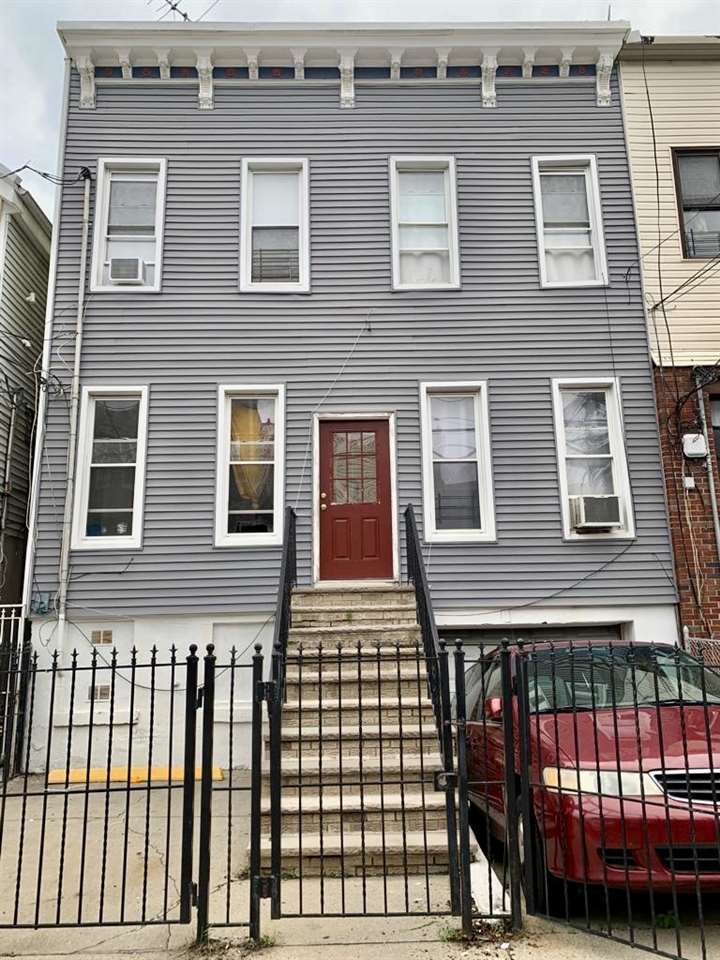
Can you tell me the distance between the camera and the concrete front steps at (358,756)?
4.75 m

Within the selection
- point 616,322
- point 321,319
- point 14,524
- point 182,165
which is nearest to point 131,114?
point 182,165

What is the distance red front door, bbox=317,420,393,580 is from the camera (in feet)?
30.0

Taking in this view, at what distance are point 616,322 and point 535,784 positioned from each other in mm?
7237

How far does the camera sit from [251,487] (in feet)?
30.8

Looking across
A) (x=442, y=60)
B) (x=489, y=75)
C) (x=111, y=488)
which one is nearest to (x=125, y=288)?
(x=111, y=488)

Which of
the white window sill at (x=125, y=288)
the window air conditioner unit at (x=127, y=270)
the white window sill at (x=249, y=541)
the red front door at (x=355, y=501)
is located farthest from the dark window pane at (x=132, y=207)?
the white window sill at (x=249, y=541)

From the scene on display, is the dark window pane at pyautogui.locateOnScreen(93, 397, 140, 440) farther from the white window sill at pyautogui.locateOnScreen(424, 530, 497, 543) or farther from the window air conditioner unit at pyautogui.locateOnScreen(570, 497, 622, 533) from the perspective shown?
the window air conditioner unit at pyautogui.locateOnScreen(570, 497, 622, 533)

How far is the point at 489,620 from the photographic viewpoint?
29.4ft

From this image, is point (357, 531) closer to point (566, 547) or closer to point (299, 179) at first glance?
point (566, 547)

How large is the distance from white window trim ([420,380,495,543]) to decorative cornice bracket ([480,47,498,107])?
4298mm

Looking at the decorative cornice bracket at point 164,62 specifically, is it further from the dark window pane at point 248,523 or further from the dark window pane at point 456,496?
the dark window pane at point 456,496

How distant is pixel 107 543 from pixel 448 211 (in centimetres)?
659

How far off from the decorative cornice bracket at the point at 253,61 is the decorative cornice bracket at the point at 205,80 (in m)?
0.54

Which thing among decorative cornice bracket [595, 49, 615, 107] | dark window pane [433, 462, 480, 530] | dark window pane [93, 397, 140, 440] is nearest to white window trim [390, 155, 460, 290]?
decorative cornice bracket [595, 49, 615, 107]
